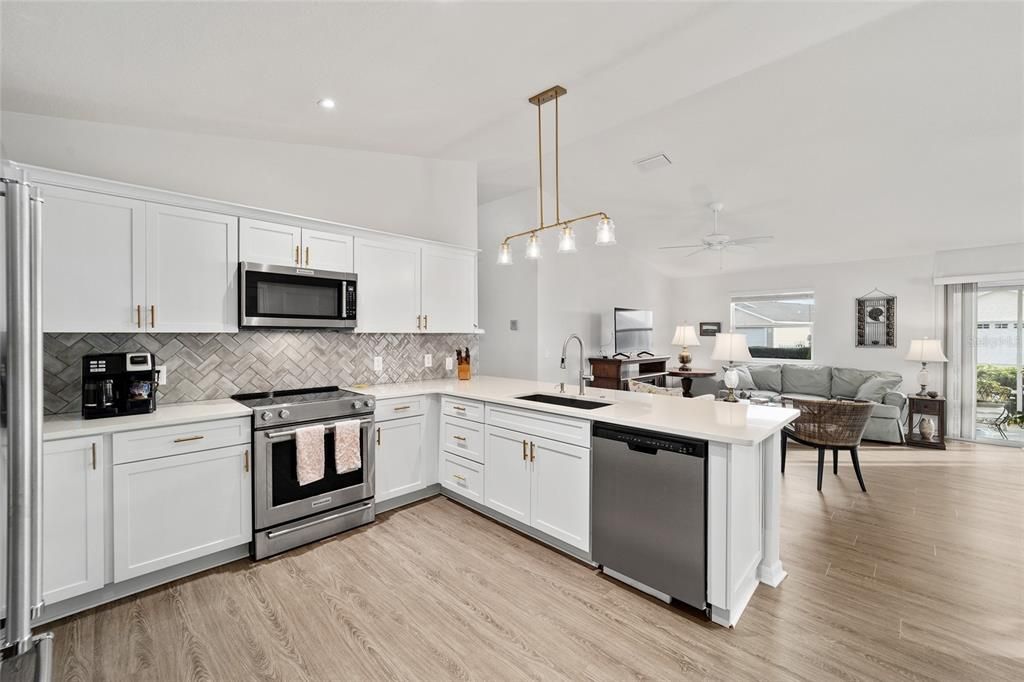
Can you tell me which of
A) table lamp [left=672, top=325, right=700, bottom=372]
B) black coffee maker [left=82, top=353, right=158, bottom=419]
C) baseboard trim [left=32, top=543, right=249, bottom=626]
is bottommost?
baseboard trim [left=32, top=543, right=249, bottom=626]

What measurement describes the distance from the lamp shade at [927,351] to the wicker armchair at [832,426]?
2.76m

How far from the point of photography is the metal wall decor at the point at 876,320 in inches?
249

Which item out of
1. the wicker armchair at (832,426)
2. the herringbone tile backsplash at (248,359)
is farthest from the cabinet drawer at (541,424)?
the wicker armchair at (832,426)

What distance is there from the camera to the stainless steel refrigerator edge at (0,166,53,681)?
116cm

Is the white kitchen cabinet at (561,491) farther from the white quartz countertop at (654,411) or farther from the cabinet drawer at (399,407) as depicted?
the cabinet drawer at (399,407)

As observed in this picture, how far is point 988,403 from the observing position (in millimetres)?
5648

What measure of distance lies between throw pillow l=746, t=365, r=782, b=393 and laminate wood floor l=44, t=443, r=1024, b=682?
3900 millimetres

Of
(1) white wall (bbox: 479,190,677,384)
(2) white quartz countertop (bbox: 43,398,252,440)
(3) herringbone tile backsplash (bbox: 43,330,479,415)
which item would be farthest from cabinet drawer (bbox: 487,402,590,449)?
(1) white wall (bbox: 479,190,677,384)

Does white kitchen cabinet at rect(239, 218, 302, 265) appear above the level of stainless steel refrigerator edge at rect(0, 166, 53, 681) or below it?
above

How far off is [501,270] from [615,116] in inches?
127

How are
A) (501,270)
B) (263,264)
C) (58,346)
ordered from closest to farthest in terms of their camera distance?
(58,346)
(263,264)
(501,270)

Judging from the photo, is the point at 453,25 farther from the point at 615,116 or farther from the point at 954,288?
the point at 954,288

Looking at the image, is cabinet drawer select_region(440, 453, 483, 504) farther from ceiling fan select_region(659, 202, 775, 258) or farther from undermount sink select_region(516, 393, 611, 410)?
ceiling fan select_region(659, 202, 775, 258)

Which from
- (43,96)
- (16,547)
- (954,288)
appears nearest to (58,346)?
(43,96)
